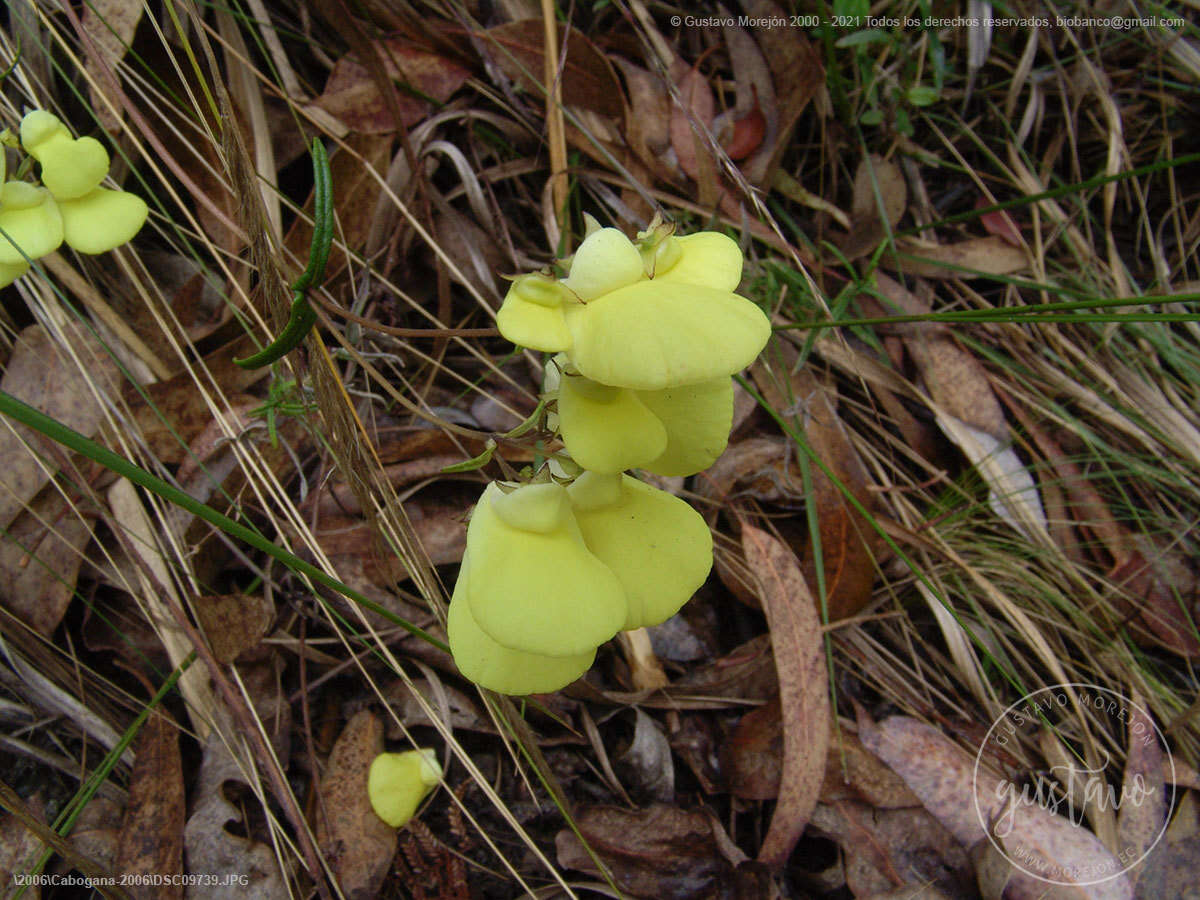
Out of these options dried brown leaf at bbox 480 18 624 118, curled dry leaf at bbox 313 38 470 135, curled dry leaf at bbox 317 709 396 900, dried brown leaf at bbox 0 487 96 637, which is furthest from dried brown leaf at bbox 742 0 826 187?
dried brown leaf at bbox 0 487 96 637

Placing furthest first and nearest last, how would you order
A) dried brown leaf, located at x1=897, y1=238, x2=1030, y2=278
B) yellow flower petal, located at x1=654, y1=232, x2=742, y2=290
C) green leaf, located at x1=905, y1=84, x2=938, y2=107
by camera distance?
dried brown leaf, located at x1=897, y1=238, x2=1030, y2=278, green leaf, located at x1=905, y1=84, x2=938, y2=107, yellow flower petal, located at x1=654, y1=232, x2=742, y2=290

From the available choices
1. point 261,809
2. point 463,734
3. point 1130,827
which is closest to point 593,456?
point 463,734

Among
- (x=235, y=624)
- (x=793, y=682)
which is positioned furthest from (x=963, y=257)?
(x=235, y=624)

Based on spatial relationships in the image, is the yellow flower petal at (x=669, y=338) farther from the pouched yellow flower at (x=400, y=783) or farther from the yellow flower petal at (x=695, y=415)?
the pouched yellow flower at (x=400, y=783)

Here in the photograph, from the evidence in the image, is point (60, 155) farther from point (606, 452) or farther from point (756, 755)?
point (756, 755)

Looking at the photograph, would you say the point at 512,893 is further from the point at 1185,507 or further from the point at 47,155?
the point at 1185,507

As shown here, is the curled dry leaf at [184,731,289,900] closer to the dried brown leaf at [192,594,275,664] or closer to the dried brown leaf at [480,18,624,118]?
the dried brown leaf at [192,594,275,664]
